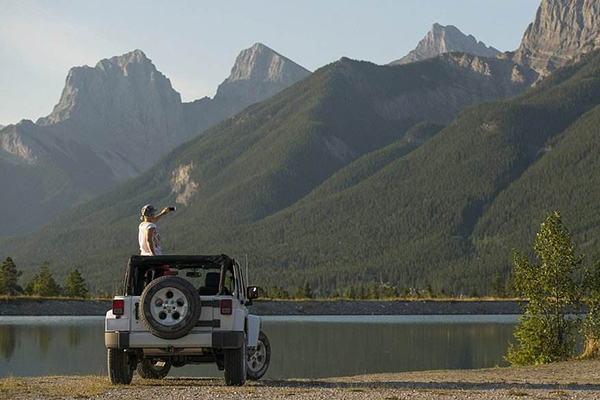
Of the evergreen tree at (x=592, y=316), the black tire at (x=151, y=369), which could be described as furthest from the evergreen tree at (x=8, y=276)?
the black tire at (x=151, y=369)

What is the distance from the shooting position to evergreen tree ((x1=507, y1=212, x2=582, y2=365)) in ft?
132

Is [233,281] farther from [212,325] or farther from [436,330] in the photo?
[436,330]

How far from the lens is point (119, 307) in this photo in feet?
76.8

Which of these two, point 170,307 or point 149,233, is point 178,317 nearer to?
point 170,307

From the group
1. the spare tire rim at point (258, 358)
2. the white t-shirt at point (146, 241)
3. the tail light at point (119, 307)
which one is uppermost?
the white t-shirt at point (146, 241)

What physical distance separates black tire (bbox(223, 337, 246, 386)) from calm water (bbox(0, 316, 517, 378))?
18758 mm

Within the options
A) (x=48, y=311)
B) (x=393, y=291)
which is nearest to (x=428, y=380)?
(x=48, y=311)

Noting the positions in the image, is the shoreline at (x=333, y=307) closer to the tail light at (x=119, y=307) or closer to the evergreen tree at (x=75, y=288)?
the evergreen tree at (x=75, y=288)

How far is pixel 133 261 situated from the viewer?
23.8 m

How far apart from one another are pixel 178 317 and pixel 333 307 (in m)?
132

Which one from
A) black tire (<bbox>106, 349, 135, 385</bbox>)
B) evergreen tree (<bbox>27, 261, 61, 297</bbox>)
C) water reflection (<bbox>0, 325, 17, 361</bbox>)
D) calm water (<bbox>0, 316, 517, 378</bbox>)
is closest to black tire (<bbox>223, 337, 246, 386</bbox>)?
black tire (<bbox>106, 349, 135, 385</bbox>)

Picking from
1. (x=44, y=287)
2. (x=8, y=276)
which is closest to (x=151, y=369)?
(x=8, y=276)

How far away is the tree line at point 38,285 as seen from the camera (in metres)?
124

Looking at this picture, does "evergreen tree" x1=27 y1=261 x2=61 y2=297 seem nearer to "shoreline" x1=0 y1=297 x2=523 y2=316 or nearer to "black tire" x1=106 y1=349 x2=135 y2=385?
"shoreline" x1=0 y1=297 x2=523 y2=316
